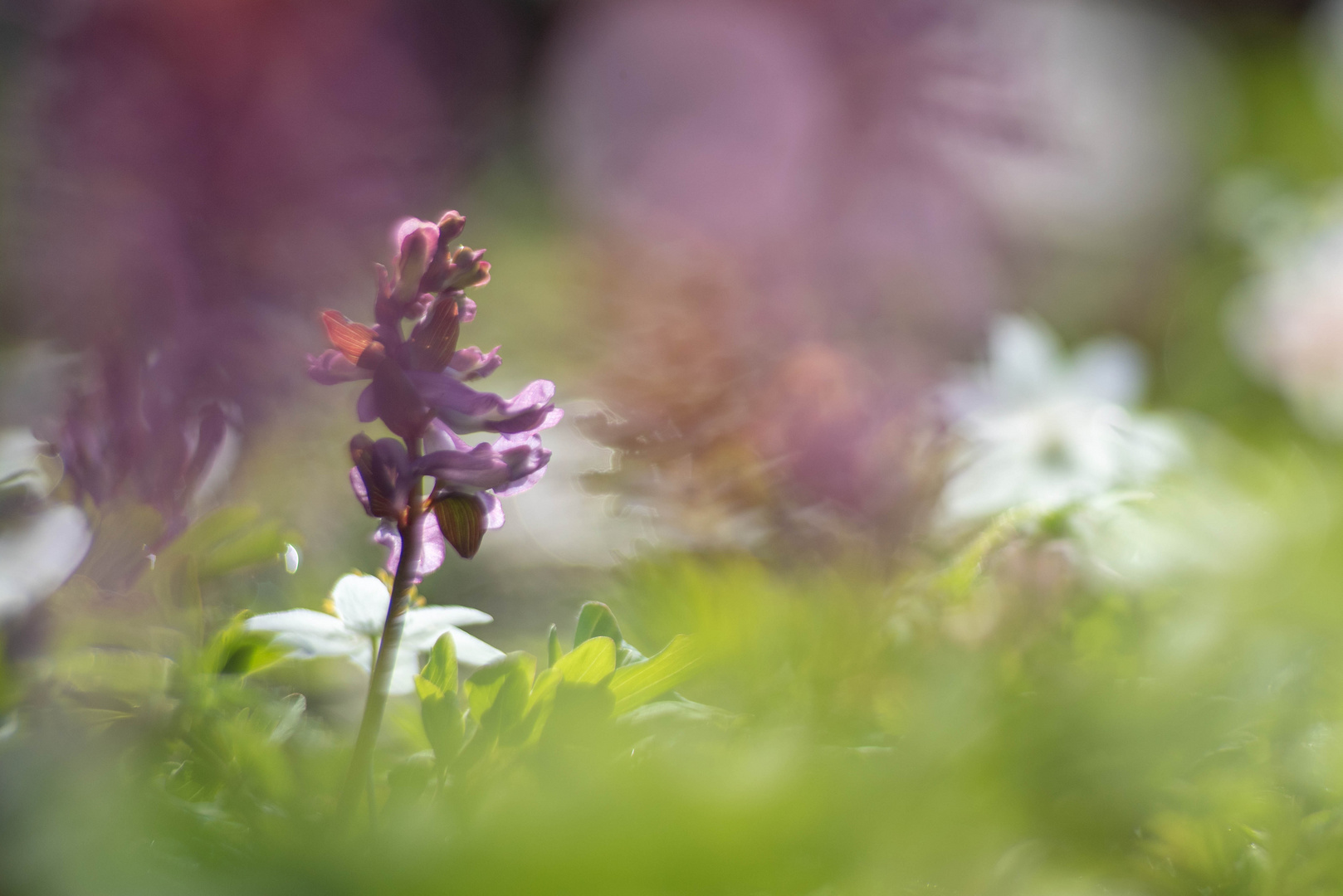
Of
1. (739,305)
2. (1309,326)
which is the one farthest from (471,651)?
(1309,326)

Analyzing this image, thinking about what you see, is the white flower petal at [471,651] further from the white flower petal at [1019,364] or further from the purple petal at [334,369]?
the white flower petal at [1019,364]

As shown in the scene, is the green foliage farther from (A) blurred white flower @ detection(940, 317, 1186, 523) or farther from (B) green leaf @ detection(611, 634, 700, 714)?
(A) blurred white flower @ detection(940, 317, 1186, 523)

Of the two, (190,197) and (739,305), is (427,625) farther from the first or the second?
(190,197)

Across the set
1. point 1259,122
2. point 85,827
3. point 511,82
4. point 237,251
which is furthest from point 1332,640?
point 511,82

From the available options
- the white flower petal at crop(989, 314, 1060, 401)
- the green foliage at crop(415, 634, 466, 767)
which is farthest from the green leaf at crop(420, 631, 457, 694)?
the white flower petal at crop(989, 314, 1060, 401)

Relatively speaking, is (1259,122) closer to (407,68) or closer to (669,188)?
(669,188)

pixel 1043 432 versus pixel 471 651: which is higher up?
pixel 1043 432
